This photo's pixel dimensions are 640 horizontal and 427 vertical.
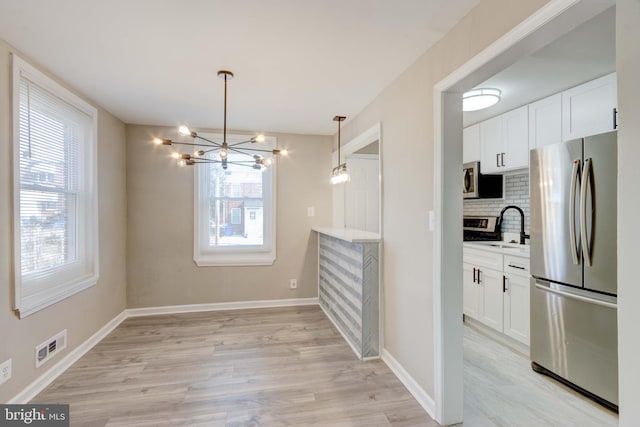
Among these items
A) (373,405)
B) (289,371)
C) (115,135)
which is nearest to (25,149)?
(115,135)

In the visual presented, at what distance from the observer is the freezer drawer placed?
197 centimetres

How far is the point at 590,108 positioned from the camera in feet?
7.87

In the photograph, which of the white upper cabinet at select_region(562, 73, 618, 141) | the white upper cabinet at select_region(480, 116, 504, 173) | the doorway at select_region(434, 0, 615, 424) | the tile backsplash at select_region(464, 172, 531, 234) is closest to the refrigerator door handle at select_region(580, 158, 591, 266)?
the white upper cabinet at select_region(562, 73, 618, 141)

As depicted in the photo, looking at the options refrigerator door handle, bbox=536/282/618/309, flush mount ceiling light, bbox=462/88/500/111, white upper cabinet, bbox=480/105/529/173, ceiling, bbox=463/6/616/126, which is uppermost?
ceiling, bbox=463/6/616/126

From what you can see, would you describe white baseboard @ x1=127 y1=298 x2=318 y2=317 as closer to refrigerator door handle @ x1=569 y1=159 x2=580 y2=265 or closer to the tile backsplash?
the tile backsplash

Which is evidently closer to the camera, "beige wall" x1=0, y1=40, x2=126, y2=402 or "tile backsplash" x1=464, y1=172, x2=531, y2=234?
"beige wall" x1=0, y1=40, x2=126, y2=402

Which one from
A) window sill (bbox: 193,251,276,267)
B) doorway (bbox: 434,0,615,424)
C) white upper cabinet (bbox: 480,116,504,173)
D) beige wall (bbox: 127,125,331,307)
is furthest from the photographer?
window sill (bbox: 193,251,276,267)

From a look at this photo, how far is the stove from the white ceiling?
2172 mm

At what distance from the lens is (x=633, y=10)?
3.09 feet

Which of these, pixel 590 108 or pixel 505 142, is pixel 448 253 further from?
pixel 505 142

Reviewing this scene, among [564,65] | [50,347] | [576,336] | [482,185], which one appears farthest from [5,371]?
[482,185]

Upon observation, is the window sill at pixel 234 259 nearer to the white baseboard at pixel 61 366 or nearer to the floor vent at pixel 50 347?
the white baseboard at pixel 61 366

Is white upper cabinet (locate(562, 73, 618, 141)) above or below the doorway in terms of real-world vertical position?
above

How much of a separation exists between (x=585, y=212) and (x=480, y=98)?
1.27m
